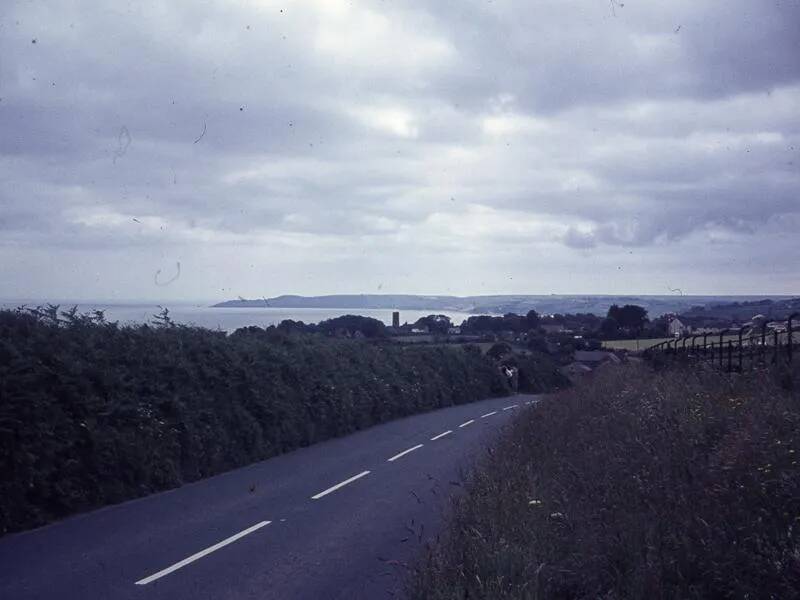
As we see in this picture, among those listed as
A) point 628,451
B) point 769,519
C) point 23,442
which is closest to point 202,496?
point 23,442

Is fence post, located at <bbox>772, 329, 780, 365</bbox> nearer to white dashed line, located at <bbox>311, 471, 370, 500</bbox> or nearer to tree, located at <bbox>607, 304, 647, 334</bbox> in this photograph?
white dashed line, located at <bbox>311, 471, 370, 500</bbox>

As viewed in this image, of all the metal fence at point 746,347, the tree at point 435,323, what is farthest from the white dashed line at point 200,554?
the tree at point 435,323

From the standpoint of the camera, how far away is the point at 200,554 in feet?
30.4

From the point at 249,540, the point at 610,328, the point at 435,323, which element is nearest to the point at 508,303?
the point at 435,323

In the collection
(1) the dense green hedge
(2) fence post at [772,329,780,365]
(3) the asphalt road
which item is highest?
(2) fence post at [772,329,780,365]

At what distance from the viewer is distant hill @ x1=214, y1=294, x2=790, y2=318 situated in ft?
147

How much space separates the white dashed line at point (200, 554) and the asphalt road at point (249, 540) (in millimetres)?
12

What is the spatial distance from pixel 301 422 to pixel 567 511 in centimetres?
1451

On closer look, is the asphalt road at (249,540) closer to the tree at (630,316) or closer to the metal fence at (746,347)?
the metal fence at (746,347)

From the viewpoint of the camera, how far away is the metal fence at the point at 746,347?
518 inches

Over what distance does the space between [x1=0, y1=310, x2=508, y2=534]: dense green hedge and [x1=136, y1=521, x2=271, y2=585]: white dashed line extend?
2.92m

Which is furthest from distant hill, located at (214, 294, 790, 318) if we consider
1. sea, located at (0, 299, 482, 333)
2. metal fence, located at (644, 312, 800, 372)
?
metal fence, located at (644, 312, 800, 372)

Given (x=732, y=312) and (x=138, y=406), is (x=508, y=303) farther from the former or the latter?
(x=138, y=406)

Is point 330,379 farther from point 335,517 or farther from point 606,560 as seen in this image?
point 606,560
